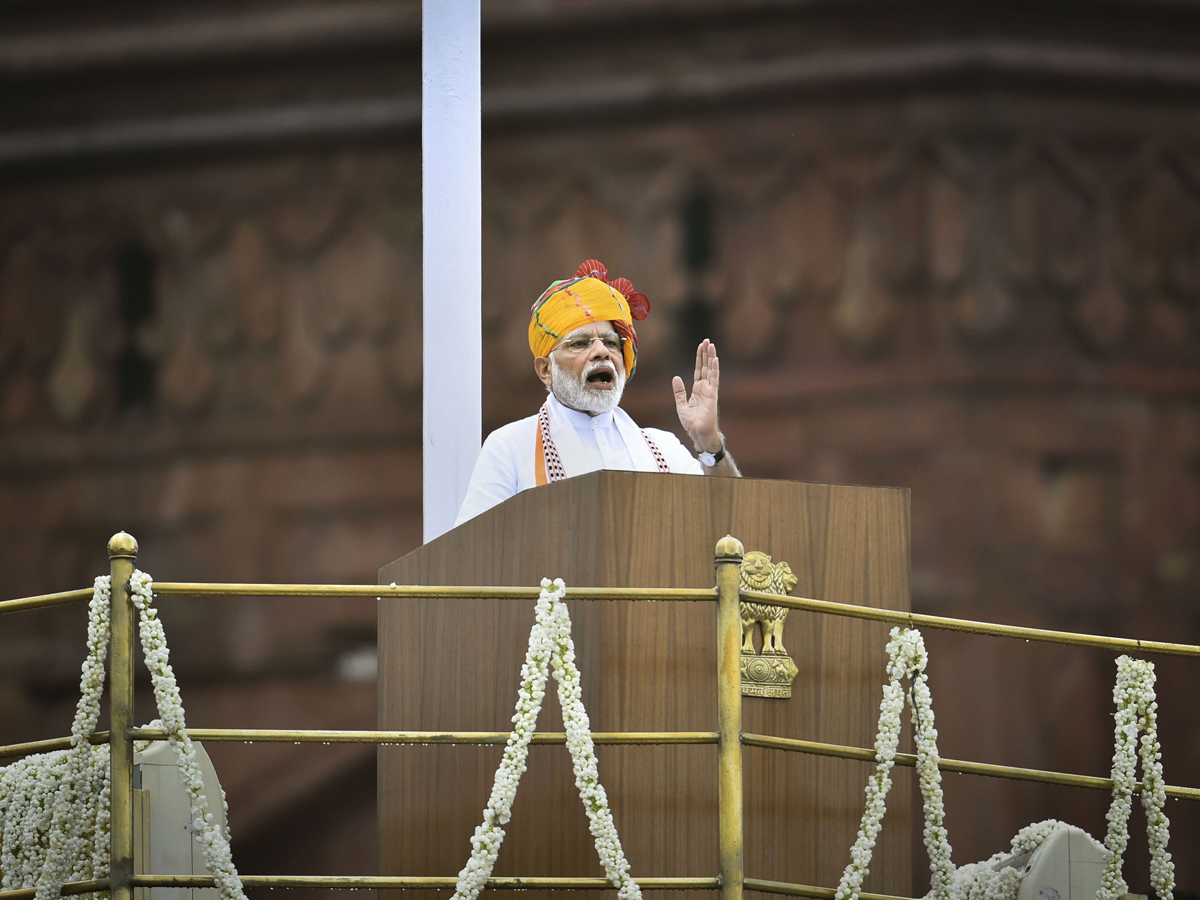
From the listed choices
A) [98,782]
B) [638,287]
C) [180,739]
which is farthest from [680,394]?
[638,287]

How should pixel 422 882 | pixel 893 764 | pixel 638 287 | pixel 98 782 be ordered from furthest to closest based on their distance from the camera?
pixel 638 287 → pixel 98 782 → pixel 893 764 → pixel 422 882

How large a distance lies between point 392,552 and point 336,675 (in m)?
0.45

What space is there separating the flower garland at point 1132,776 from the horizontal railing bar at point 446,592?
3.24ft

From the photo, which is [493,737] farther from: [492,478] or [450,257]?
[450,257]

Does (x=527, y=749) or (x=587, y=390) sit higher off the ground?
(x=587, y=390)

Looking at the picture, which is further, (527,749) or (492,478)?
(492,478)

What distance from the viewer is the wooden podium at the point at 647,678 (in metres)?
2.54

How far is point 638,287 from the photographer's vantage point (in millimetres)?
5070

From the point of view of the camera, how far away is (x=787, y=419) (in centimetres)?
497

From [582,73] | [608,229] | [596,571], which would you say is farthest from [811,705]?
[582,73]

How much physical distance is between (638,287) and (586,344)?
1792mm

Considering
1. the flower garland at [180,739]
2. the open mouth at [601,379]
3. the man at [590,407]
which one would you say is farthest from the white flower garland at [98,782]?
the open mouth at [601,379]

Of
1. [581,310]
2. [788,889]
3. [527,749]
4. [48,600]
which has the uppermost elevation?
[581,310]

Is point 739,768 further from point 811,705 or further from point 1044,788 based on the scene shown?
point 1044,788
